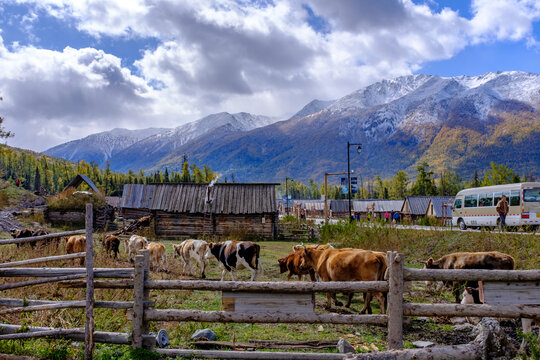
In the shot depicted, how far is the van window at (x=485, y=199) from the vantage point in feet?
86.7

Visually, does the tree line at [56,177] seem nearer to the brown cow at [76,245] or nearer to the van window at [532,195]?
the van window at [532,195]

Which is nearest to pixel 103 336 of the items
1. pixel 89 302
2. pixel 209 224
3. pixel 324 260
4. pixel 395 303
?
pixel 89 302

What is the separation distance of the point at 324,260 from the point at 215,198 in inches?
939

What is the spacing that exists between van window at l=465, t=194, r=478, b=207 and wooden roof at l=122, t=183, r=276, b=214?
48.7ft

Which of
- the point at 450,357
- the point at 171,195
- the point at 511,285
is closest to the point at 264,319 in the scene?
the point at 450,357

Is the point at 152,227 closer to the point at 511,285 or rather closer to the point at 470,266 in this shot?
the point at 470,266

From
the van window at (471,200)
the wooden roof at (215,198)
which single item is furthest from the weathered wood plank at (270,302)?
the van window at (471,200)

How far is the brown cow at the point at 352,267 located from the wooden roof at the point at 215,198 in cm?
2189

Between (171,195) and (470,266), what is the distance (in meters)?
27.3

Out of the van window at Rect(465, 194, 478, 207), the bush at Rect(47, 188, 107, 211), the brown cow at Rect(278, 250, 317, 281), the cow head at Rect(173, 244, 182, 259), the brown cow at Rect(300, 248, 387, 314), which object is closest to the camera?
the brown cow at Rect(300, 248, 387, 314)

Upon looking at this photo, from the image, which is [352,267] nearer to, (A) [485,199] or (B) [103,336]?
(B) [103,336]

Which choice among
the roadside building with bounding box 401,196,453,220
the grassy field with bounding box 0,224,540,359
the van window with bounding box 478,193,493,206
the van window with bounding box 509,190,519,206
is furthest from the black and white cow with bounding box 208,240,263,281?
the roadside building with bounding box 401,196,453,220

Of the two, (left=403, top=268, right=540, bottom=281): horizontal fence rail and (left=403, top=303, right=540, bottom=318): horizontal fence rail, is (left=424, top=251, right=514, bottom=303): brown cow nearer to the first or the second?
(left=403, top=303, right=540, bottom=318): horizontal fence rail

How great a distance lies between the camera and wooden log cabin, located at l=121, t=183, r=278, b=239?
32.2 m
